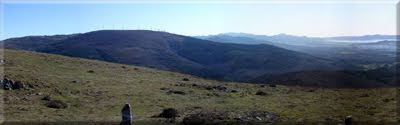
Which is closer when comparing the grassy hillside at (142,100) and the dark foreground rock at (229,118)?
the dark foreground rock at (229,118)

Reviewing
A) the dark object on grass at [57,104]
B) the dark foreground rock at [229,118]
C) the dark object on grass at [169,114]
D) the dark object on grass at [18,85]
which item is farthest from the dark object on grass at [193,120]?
the dark object on grass at [18,85]

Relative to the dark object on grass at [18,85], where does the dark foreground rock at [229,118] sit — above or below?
below

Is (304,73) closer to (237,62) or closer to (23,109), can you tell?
(23,109)

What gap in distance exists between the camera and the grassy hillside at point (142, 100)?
34656 millimetres

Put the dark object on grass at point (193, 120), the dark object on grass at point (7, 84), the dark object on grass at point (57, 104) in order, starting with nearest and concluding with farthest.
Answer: the dark object on grass at point (193, 120) → the dark object on grass at point (57, 104) → the dark object on grass at point (7, 84)

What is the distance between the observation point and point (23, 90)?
43.0m

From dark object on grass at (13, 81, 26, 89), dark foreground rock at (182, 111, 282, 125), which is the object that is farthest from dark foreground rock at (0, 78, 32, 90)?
dark foreground rock at (182, 111, 282, 125)

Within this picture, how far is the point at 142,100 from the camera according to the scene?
44.9 meters

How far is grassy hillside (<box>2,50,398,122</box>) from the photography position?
34656mm

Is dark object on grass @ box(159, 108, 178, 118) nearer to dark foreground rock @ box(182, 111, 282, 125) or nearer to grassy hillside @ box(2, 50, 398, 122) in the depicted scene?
grassy hillside @ box(2, 50, 398, 122)

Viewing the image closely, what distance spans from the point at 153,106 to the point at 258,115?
11288mm

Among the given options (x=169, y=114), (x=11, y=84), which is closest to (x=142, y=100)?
(x=169, y=114)

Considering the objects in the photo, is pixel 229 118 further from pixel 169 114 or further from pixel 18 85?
pixel 18 85

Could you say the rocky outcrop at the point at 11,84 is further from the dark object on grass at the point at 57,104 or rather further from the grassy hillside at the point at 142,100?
the dark object on grass at the point at 57,104
